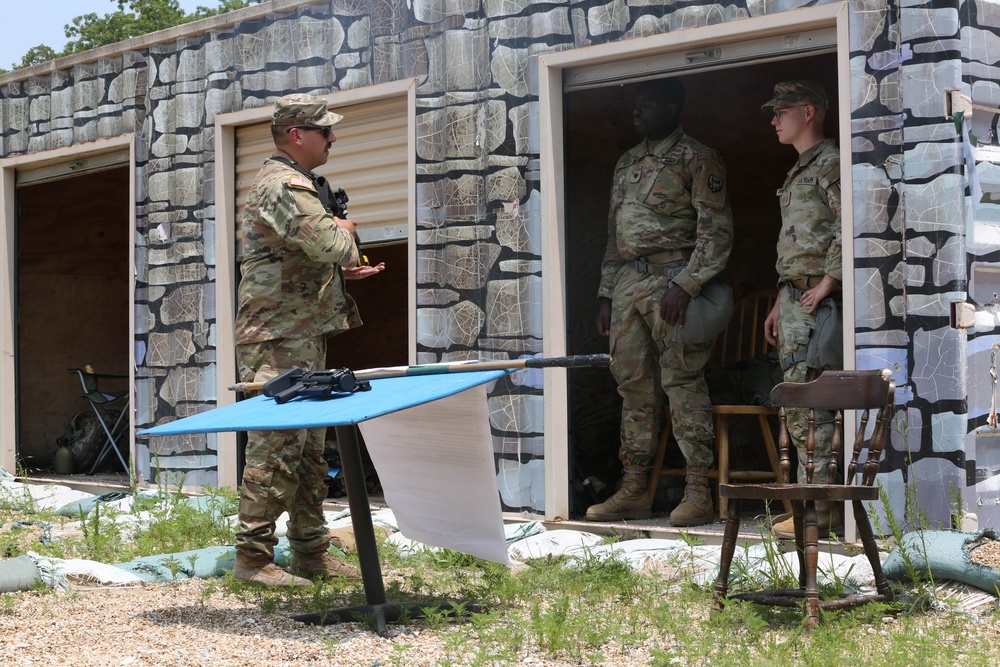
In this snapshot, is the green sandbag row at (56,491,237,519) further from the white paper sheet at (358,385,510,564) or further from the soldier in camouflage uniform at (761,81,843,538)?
the soldier in camouflage uniform at (761,81,843,538)

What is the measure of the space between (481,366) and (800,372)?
84.3 inches

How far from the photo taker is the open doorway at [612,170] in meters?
7.87

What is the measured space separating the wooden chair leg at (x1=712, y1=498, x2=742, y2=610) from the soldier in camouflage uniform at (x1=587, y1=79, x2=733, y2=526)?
1806mm

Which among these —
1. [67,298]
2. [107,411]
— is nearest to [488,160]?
[107,411]

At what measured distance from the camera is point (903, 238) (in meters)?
5.28

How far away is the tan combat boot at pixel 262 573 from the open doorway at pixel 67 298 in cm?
579

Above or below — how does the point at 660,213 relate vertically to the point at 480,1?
below

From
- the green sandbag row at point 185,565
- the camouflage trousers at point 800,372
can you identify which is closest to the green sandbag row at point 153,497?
the green sandbag row at point 185,565

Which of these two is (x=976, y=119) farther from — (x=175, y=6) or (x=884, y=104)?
(x=175, y=6)

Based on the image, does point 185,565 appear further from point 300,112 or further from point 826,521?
point 826,521

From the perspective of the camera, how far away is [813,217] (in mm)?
5750

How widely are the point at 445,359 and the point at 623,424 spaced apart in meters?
1.09

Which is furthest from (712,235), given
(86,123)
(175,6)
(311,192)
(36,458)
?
(175,6)

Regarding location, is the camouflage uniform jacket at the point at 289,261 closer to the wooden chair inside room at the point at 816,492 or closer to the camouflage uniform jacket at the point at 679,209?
the wooden chair inside room at the point at 816,492
